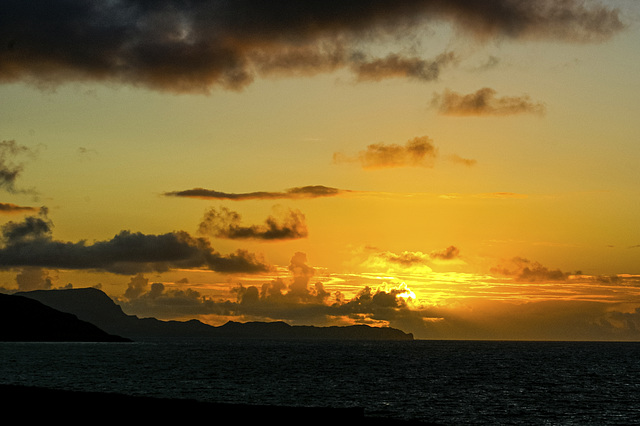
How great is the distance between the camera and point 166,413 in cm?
3559

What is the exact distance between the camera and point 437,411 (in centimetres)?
6988

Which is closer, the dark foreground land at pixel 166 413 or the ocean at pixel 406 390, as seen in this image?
the dark foreground land at pixel 166 413

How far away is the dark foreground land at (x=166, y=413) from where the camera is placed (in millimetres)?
34062

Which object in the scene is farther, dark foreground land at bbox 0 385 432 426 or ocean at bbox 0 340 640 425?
ocean at bbox 0 340 640 425

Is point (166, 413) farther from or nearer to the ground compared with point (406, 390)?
farther from the ground

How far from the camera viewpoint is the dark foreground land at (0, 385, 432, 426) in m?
34.1

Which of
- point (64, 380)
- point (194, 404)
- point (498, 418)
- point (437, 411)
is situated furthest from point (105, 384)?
point (194, 404)

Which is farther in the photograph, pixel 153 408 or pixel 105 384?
pixel 105 384

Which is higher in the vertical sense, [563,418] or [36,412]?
[36,412]

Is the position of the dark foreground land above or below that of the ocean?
above

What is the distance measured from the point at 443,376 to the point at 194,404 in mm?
86838

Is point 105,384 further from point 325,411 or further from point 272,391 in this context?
point 325,411

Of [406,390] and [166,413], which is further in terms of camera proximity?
[406,390]

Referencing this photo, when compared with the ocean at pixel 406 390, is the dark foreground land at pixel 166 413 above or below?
above
